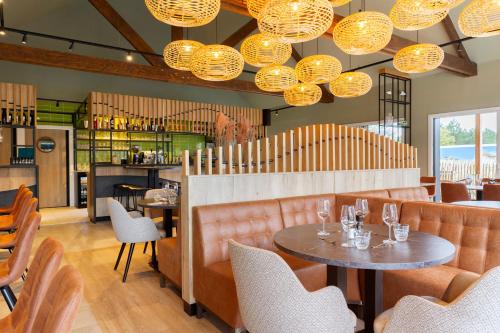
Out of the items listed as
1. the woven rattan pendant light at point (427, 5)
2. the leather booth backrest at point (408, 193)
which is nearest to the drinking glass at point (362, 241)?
the woven rattan pendant light at point (427, 5)

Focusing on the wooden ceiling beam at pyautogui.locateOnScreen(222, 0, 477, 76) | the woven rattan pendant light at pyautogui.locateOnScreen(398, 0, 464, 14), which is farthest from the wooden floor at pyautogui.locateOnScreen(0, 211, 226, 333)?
the wooden ceiling beam at pyautogui.locateOnScreen(222, 0, 477, 76)

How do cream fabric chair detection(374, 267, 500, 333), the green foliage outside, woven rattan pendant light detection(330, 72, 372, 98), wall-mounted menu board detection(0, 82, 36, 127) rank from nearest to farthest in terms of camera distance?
A: 1. cream fabric chair detection(374, 267, 500, 333)
2. woven rattan pendant light detection(330, 72, 372, 98)
3. wall-mounted menu board detection(0, 82, 36, 127)
4. the green foliage outside

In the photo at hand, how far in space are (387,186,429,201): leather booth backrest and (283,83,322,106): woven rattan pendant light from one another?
210cm

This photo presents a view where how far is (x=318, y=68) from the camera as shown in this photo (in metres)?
4.46

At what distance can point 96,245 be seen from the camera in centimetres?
554

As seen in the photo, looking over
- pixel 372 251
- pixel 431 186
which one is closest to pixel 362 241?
pixel 372 251

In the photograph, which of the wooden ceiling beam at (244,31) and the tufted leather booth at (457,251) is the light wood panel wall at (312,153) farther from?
the wooden ceiling beam at (244,31)

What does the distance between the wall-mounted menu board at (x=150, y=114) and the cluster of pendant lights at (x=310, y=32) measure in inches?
123

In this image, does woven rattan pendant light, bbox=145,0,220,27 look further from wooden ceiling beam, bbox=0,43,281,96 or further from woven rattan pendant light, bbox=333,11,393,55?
wooden ceiling beam, bbox=0,43,281,96

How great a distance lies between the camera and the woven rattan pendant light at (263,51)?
4.12 m

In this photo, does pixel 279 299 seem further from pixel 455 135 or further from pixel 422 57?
pixel 455 135

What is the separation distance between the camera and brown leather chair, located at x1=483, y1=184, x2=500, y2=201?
5113 mm

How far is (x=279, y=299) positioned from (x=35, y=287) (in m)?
1.10

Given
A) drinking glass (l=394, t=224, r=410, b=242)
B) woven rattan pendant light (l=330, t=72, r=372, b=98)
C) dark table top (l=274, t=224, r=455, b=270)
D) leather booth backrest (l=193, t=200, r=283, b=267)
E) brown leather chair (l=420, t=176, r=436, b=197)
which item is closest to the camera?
dark table top (l=274, t=224, r=455, b=270)
